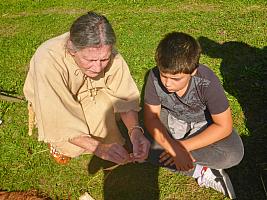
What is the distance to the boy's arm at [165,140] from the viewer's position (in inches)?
127

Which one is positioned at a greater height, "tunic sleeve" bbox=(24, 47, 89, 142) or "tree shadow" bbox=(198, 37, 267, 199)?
"tunic sleeve" bbox=(24, 47, 89, 142)

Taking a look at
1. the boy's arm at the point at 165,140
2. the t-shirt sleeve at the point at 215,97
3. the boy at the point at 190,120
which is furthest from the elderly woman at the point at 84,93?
the t-shirt sleeve at the point at 215,97

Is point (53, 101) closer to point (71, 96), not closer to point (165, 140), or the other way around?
point (71, 96)

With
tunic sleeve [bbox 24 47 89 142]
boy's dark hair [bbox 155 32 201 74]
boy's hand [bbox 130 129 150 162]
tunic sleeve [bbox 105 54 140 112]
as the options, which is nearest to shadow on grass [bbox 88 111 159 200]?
boy's hand [bbox 130 129 150 162]

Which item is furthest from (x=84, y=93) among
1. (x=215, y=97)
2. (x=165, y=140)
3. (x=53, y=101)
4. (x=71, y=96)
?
(x=215, y=97)

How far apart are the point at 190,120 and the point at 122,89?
66 centimetres

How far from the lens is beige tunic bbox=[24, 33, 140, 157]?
3.06m

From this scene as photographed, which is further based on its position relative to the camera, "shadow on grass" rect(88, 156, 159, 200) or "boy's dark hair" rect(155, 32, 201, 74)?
"shadow on grass" rect(88, 156, 159, 200)

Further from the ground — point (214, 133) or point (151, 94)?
point (151, 94)

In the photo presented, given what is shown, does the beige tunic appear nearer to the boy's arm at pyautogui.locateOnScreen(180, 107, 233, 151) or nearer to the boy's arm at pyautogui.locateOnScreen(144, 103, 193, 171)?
the boy's arm at pyautogui.locateOnScreen(144, 103, 193, 171)

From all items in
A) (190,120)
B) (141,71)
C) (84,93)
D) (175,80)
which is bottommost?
(141,71)

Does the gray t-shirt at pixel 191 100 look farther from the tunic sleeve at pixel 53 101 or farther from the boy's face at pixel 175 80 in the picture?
the tunic sleeve at pixel 53 101

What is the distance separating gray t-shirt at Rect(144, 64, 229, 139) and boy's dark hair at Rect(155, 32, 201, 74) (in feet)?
0.71

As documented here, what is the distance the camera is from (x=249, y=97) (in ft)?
14.8
